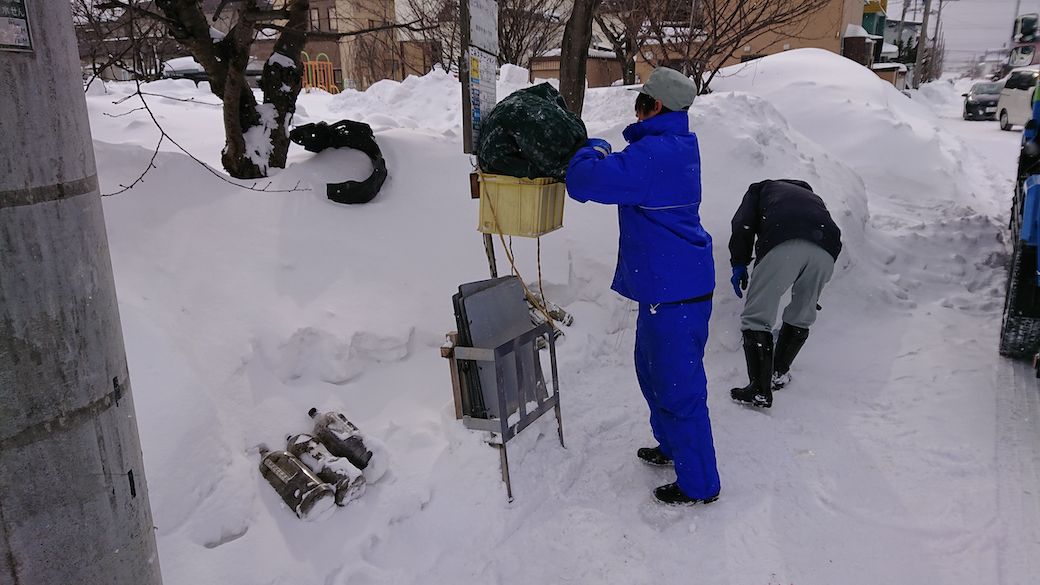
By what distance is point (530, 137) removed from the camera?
284 cm

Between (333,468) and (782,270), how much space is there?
2.82 metres

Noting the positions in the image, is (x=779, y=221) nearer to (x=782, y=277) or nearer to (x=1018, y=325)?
(x=782, y=277)

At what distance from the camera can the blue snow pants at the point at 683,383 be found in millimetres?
3080

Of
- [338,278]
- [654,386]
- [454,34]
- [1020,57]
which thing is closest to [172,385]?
[338,278]

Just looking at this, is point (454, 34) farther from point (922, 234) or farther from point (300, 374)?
point (300, 374)

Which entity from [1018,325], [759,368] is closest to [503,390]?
[759,368]

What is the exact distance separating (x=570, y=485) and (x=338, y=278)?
6.86 ft

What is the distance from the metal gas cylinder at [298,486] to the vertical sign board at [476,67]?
165 centimetres

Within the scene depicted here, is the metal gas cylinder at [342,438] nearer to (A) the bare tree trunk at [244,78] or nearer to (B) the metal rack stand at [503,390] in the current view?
(B) the metal rack stand at [503,390]

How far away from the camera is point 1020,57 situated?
2305cm

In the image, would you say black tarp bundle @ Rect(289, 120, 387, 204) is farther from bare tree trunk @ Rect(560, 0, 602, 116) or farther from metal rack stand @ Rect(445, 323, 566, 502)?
metal rack stand @ Rect(445, 323, 566, 502)

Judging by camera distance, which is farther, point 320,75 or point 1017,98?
point 320,75

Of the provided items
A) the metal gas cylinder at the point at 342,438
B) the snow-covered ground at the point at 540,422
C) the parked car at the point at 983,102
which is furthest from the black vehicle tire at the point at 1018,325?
the parked car at the point at 983,102

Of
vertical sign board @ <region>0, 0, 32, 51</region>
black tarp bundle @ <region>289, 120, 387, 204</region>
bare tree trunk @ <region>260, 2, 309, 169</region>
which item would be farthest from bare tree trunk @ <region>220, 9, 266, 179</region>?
vertical sign board @ <region>0, 0, 32, 51</region>
